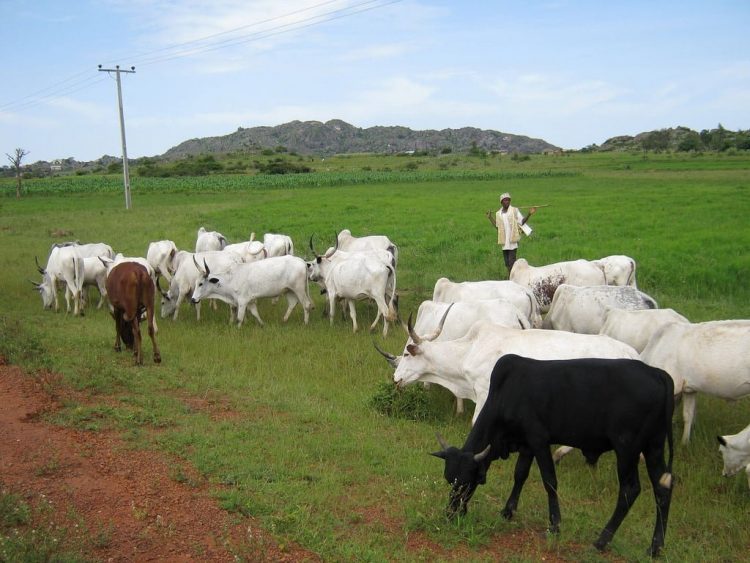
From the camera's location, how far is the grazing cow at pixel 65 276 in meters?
14.6

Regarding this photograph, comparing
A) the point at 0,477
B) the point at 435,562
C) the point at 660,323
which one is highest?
the point at 660,323

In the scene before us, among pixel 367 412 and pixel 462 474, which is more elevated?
pixel 462 474

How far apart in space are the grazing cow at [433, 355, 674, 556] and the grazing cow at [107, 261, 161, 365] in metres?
6.10

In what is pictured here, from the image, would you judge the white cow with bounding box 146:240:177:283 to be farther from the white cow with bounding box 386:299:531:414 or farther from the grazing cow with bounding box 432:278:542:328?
the white cow with bounding box 386:299:531:414

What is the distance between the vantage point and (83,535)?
5121mm

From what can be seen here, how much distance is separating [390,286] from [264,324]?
2475 millimetres

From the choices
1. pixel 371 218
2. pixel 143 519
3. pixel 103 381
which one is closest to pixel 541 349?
pixel 143 519

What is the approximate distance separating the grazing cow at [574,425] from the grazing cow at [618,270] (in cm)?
708

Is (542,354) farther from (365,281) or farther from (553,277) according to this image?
(365,281)

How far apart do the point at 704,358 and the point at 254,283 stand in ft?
27.6

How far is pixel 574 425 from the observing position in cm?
553

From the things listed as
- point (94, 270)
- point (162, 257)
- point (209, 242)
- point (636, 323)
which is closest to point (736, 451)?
point (636, 323)

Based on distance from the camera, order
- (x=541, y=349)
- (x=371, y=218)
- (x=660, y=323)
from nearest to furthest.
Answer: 1. (x=541, y=349)
2. (x=660, y=323)
3. (x=371, y=218)

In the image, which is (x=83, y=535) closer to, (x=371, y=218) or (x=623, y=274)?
(x=623, y=274)
